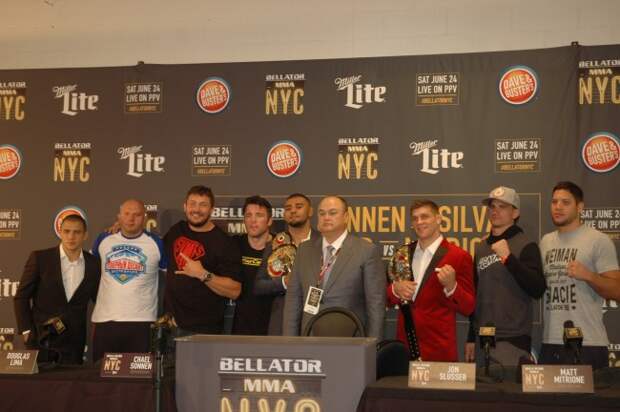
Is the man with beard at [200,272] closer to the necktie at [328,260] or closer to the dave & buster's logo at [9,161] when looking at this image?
the necktie at [328,260]

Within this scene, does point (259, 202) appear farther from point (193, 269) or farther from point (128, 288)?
point (128, 288)

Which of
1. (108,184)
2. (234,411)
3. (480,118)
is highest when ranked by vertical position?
(480,118)

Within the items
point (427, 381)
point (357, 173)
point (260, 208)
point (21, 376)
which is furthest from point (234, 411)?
point (357, 173)

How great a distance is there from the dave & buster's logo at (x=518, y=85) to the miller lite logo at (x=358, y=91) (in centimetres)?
85

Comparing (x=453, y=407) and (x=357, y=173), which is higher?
(x=357, y=173)

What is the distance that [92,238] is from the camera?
5965 millimetres

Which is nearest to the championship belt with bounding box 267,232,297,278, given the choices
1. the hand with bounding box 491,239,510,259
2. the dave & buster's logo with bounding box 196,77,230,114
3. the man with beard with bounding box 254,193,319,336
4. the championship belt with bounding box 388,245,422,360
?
the man with beard with bounding box 254,193,319,336

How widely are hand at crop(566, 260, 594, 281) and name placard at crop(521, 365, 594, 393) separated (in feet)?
5.30

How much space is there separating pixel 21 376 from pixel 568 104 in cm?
393

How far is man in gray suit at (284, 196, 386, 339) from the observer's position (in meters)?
4.30

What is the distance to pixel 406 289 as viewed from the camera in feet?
14.6

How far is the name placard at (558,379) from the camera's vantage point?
270cm

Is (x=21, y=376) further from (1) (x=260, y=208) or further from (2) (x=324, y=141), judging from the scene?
(2) (x=324, y=141)

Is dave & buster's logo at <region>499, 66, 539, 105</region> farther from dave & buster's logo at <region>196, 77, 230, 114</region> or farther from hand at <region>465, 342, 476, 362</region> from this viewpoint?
dave & buster's logo at <region>196, 77, 230, 114</region>
